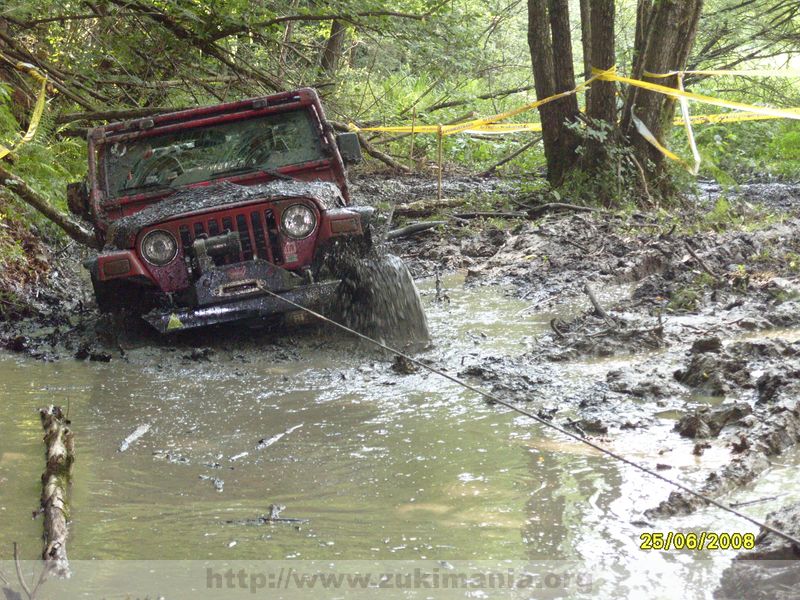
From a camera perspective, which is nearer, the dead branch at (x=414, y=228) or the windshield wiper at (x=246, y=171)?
the windshield wiper at (x=246, y=171)

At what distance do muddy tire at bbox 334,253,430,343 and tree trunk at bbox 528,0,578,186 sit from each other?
7.06 metres

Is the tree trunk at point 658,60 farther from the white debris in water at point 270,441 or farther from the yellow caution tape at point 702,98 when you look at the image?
the white debris in water at point 270,441

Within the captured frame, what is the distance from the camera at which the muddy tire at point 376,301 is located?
6.20 metres

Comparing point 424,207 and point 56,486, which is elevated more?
point 424,207

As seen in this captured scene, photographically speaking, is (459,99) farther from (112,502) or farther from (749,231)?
(112,502)

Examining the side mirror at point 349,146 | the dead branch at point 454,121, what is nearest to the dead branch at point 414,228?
the dead branch at point 454,121

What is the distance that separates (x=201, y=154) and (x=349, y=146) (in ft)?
3.65

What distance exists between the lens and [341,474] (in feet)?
12.8

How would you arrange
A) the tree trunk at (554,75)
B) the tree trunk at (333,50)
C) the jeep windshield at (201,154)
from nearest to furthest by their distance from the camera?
1. the jeep windshield at (201,154)
2. the tree trunk at (554,75)
3. the tree trunk at (333,50)

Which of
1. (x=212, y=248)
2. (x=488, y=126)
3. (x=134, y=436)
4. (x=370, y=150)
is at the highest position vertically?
(x=488, y=126)

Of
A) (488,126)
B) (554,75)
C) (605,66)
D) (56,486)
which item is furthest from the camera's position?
(488,126)

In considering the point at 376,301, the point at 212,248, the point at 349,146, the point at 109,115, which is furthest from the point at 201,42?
the point at 376,301

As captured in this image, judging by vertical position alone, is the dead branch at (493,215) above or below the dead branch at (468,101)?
below
